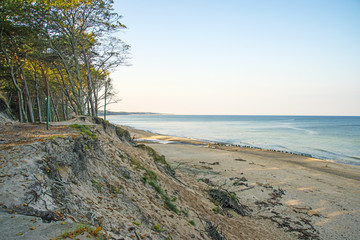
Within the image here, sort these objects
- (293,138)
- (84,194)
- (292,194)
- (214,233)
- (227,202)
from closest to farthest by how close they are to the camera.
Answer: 1. (84,194)
2. (214,233)
3. (227,202)
4. (292,194)
5. (293,138)

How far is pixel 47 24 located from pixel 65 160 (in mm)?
13288

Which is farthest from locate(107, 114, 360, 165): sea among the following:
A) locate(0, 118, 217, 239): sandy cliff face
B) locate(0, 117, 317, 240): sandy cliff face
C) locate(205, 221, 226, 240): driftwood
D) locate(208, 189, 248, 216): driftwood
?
locate(0, 118, 217, 239): sandy cliff face

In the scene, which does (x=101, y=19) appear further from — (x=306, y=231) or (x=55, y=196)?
(x=306, y=231)

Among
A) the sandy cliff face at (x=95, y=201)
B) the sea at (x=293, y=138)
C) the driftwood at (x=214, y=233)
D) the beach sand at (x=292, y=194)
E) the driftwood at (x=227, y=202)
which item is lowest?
the sea at (x=293, y=138)

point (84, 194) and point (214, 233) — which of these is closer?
point (84, 194)

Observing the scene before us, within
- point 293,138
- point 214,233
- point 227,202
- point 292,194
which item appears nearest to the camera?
point 214,233

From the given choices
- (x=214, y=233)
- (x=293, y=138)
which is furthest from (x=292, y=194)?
(x=293, y=138)

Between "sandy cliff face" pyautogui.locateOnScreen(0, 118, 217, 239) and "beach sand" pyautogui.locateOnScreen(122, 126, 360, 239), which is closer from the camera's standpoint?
"sandy cliff face" pyautogui.locateOnScreen(0, 118, 217, 239)

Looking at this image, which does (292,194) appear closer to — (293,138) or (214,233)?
(214,233)

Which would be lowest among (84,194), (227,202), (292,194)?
(292,194)

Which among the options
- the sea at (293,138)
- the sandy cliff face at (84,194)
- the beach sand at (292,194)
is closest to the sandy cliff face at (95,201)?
the sandy cliff face at (84,194)

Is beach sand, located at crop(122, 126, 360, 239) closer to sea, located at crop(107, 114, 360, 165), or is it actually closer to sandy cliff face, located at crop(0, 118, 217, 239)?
sandy cliff face, located at crop(0, 118, 217, 239)

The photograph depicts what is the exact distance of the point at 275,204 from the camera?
10.2 meters

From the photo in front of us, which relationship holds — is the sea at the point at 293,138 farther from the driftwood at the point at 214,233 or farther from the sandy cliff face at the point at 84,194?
the sandy cliff face at the point at 84,194
